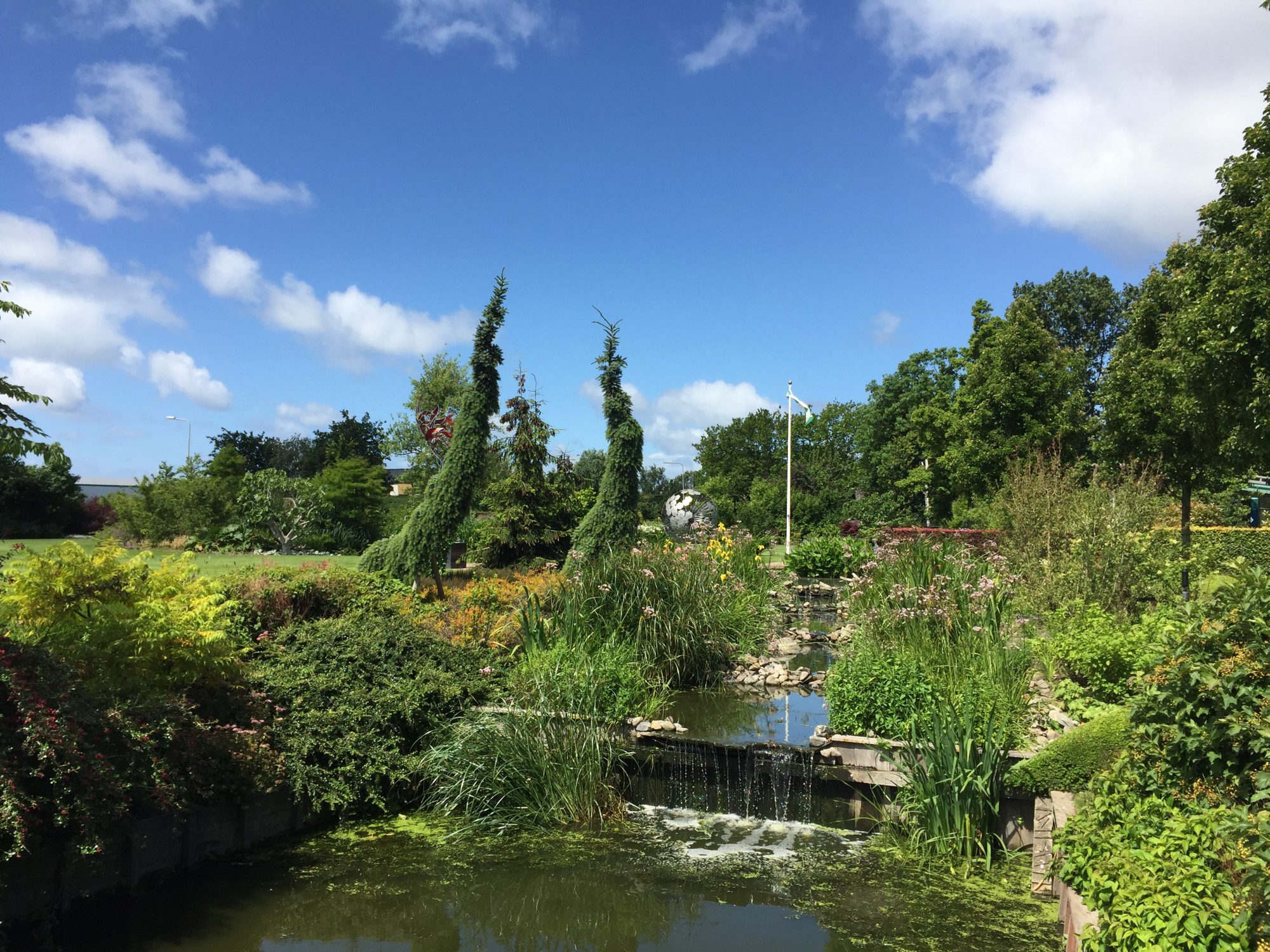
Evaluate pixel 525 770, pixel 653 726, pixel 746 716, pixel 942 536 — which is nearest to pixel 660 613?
pixel 746 716

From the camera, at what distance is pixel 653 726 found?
718 centimetres

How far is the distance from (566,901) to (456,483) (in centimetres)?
804

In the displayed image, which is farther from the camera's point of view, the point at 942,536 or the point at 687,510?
the point at 687,510

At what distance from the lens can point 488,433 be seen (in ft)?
42.2

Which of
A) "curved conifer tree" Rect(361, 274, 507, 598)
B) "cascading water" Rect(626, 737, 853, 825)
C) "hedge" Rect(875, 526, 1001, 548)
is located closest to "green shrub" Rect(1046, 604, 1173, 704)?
"cascading water" Rect(626, 737, 853, 825)

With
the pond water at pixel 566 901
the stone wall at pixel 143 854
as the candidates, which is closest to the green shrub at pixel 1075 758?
the pond water at pixel 566 901

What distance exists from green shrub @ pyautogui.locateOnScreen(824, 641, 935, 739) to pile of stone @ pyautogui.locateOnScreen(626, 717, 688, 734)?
1286 millimetres

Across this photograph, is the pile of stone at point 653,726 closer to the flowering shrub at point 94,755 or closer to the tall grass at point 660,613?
the tall grass at point 660,613

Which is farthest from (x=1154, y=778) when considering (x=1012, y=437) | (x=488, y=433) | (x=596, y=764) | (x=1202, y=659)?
(x=1012, y=437)

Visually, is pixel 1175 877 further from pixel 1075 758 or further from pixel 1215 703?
pixel 1075 758

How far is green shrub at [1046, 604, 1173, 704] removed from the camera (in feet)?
23.1

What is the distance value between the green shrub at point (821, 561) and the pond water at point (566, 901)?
14.6m

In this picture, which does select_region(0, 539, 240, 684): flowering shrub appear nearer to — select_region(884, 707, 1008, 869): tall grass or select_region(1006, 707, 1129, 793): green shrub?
select_region(884, 707, 1008, 869): tall grass

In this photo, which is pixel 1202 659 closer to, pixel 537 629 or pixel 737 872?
pixel 737 872
